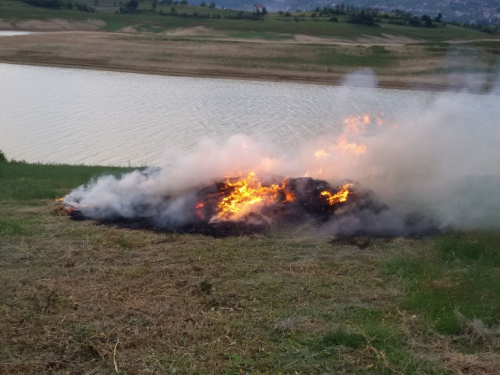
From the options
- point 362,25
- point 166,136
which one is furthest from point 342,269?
point 362,25

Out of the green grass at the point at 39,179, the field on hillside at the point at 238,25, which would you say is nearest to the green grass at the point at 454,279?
the green grass at the point at 39,179

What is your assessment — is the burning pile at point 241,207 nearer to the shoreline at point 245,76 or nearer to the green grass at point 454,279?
the green grass at point 454,279

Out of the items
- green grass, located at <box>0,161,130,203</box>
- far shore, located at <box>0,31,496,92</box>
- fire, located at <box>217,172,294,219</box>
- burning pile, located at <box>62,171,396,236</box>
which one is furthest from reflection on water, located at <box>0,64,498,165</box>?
fire, located at <box>217,172,294,219</box>

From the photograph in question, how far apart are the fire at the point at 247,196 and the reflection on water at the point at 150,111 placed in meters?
11.1

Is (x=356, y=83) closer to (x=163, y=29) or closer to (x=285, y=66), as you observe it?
(x=285, y=66)

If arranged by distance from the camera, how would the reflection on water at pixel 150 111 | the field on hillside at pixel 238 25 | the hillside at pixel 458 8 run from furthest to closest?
the field on hillside at pixel 238 25, the hillside at pixel 458 8, the reflection on water at pixel 150 111

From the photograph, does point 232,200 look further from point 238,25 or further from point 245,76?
point 238,25

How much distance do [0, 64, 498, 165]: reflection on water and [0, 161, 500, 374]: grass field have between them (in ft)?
45.0

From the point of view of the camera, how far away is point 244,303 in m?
8.31

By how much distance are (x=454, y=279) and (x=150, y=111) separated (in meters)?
27.3

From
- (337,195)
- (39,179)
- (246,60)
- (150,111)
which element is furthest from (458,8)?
(337,195)

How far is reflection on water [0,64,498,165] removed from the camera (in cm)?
2613

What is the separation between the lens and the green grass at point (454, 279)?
8031 mm

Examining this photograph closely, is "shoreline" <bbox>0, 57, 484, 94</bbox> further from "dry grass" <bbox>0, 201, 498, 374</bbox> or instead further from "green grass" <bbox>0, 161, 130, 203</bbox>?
"dry grass" <bbox>0, 201, 498, 374</bbox>
